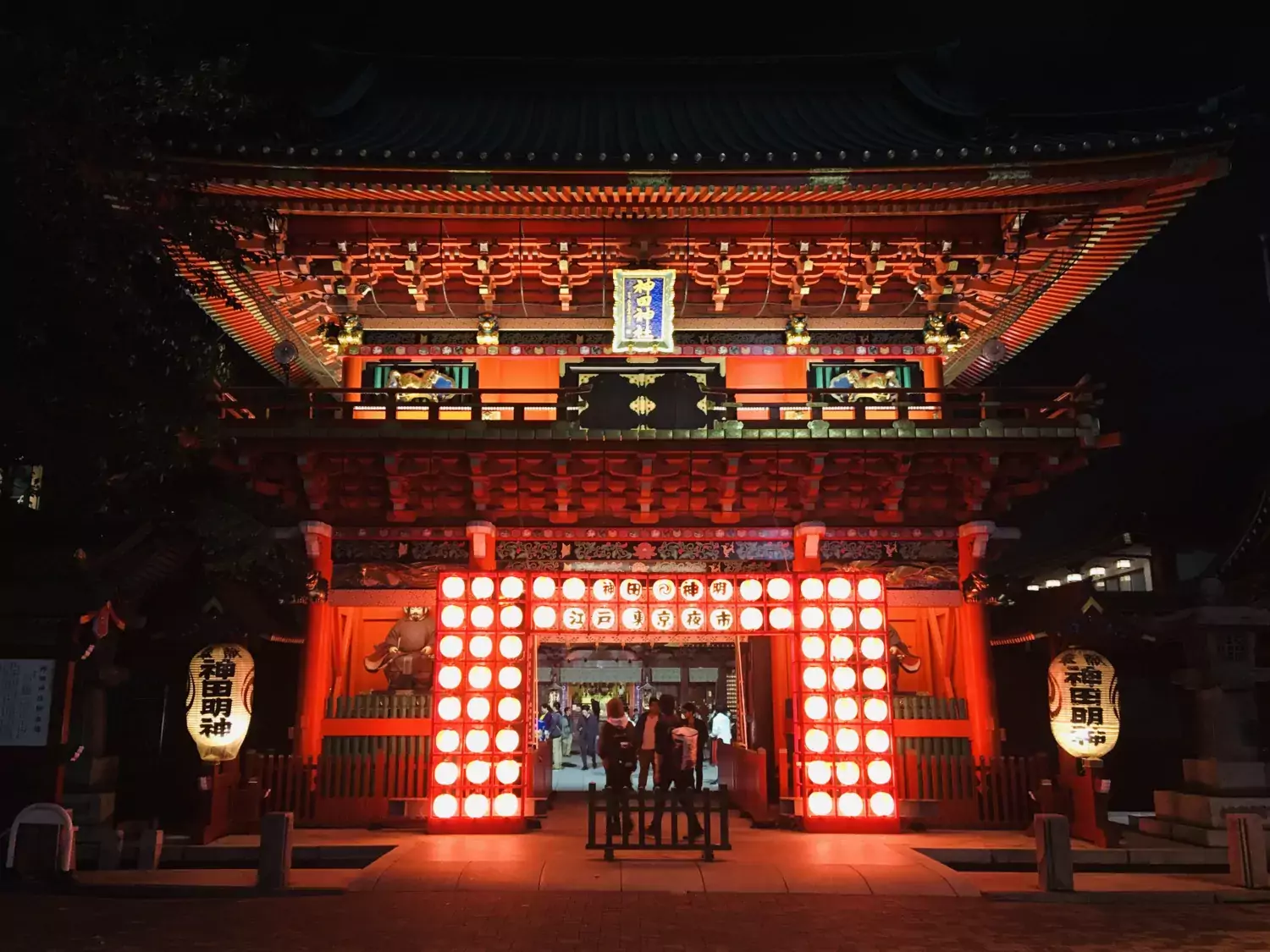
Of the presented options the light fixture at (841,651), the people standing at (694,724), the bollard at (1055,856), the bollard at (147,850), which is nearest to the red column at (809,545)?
the light fixture at (841,651)

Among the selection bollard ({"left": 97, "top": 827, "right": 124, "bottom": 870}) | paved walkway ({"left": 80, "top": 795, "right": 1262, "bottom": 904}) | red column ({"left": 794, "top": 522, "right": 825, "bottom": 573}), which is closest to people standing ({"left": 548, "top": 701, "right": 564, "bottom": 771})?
red column ({"left": 794, "top": 522, "right": 825, "bottom": 573})

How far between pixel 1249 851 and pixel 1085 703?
2530 mm

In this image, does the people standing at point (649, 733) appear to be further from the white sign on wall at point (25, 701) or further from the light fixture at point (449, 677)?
the white sign on wall at point (25, 701)

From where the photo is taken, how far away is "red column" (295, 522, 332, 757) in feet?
43.3

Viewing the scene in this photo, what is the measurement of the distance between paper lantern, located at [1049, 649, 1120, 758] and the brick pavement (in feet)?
9.56

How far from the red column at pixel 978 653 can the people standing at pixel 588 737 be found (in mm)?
10788

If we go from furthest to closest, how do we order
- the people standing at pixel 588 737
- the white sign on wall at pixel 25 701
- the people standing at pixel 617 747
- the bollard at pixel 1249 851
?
the people standing at pixel 588 737 < the people standing at pixel 617 747 < the white sign on wall at pixel 25 701 < the bollard at pixel 1249 851

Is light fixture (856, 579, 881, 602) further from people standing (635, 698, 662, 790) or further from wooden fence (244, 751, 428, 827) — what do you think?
wooden fence (244, 751, 428, 827)

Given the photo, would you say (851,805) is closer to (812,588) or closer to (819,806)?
(819,806)

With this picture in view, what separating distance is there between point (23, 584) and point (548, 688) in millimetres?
18782

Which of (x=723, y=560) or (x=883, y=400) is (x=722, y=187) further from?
(x=723, y=560)

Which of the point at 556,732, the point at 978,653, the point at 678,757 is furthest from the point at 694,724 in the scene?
the point at 556,732

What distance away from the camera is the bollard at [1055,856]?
9320 millimetres

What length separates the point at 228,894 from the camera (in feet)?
30.2
